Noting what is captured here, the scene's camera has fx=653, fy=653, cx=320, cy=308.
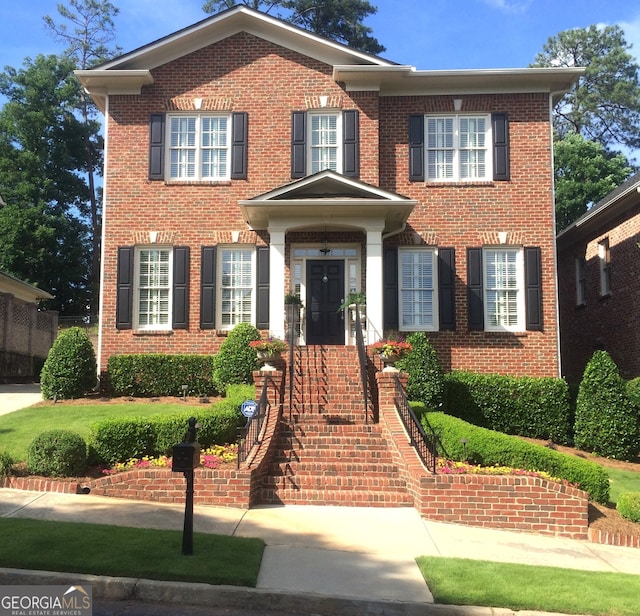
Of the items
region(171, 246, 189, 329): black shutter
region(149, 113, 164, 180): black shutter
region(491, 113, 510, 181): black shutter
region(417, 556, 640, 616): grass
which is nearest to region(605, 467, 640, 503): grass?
region(417, 556, 640, 616): grass

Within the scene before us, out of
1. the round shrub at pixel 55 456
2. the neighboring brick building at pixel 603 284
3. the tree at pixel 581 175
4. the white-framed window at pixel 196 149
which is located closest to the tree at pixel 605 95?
the tree at pixel 581 175

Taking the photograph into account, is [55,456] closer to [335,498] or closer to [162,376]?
[335,498]

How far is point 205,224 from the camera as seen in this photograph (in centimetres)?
1580

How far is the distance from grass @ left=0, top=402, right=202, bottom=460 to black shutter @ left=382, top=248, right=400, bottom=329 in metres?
5.16

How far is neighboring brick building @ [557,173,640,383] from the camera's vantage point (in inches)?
641

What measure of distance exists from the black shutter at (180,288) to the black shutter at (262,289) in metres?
1.72

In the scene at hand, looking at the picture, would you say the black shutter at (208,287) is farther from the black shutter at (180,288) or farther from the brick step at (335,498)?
the brick step at (335,498)

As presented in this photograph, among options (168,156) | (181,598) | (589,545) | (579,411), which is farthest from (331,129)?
(181,598)

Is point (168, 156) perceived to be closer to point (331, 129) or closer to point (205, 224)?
point (205, 224)

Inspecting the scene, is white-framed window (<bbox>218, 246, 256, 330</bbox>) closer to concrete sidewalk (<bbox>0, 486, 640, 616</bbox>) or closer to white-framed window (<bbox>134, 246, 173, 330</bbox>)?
white-framed window (<bbox>134, 246, 173, 330</bbox>)

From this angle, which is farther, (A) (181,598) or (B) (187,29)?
(B) (187,29)

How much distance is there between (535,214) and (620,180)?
60.2 feet

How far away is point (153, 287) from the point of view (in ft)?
51.9

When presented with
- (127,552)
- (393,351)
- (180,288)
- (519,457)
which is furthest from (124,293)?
(127,552)
